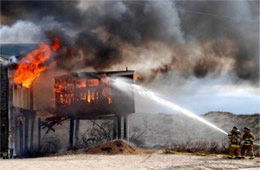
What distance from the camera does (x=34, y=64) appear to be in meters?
24.4

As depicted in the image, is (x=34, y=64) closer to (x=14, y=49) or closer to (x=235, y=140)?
(x=14, y=49)

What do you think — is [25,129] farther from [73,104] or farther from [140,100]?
[140,100]

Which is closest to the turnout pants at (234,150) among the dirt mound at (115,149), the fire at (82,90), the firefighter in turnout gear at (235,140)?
the firefighter in turnout gear at (235,140)

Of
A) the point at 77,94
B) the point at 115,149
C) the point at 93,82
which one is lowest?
the point at 115,149

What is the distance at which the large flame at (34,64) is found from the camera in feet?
76.4

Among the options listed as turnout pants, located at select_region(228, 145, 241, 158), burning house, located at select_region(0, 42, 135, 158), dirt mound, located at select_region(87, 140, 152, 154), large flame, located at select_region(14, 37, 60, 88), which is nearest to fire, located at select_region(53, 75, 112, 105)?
burning house, located at select_region(0, 42, 135, 158)

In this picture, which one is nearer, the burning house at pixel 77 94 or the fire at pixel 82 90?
the burning house at pixel 77 94

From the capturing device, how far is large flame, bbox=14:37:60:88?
23281mm

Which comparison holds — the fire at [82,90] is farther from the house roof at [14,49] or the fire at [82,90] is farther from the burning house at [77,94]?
the house roof at [14,49]

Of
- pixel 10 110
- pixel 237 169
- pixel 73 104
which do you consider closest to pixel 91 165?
pixel 237 169

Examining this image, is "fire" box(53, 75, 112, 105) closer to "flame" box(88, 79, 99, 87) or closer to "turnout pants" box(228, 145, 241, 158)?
"flame" box(88, 79, 99, 87)

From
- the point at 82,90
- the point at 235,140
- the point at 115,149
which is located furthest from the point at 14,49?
the point at 235,140

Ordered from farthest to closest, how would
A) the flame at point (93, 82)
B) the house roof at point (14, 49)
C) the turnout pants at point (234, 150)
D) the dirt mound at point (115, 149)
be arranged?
the flame at point (93, 82) < the house roof at point (14, 49) < the dirt mound at point (115, 149) < the turnout pants at point (234, 150)

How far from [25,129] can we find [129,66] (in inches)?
338
